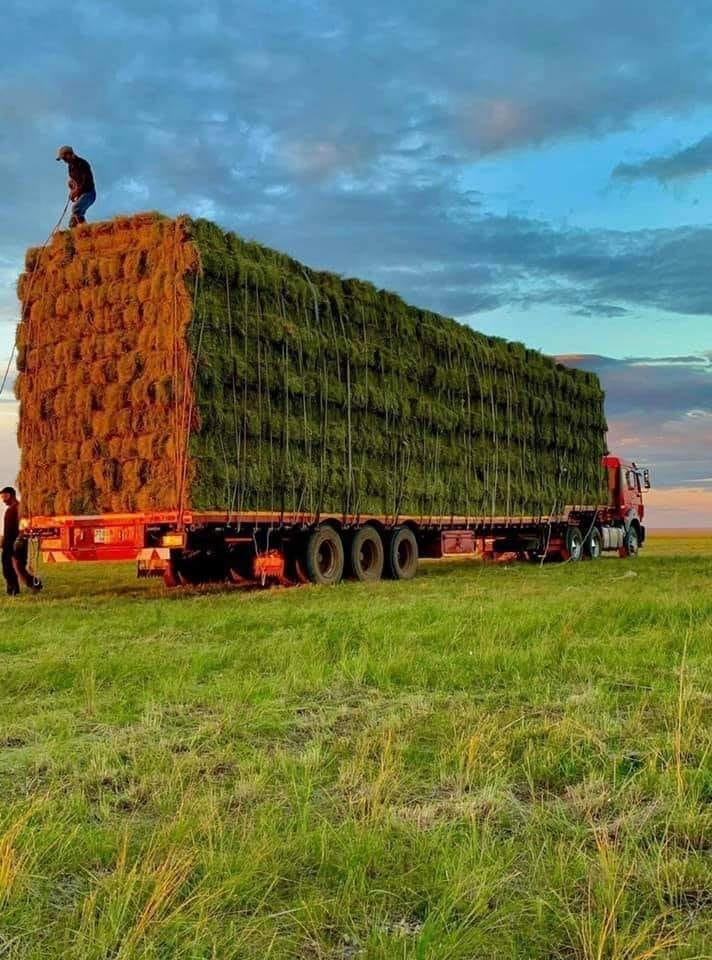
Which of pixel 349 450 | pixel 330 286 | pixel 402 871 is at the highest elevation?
pixel 330 286

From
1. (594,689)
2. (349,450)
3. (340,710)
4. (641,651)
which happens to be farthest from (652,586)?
(340,710)

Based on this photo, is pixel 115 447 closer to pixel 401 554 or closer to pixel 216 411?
pixel 216 411

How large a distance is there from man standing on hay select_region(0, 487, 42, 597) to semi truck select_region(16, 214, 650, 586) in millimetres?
265

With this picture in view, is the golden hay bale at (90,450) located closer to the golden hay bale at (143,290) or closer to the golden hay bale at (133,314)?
the golden hay bale at (133,314)

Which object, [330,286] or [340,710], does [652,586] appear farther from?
[340,710]

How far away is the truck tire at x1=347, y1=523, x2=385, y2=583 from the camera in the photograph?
19172mm

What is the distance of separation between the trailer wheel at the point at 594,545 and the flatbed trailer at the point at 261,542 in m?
5.34

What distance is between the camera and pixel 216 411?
15.4m

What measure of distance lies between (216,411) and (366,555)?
5.74 meters

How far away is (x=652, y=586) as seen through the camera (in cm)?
1550

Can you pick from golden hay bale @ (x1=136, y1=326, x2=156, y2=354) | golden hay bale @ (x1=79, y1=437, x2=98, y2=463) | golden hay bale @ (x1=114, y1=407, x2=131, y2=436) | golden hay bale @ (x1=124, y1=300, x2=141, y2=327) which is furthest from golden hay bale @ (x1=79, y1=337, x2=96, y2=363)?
golden hay bale @ (x1=79, y1=437, x2=98, y2=463)

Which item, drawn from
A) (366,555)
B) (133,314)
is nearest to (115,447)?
(133,314)

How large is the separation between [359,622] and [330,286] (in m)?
9.44

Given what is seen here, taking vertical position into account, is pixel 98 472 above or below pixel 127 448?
below
